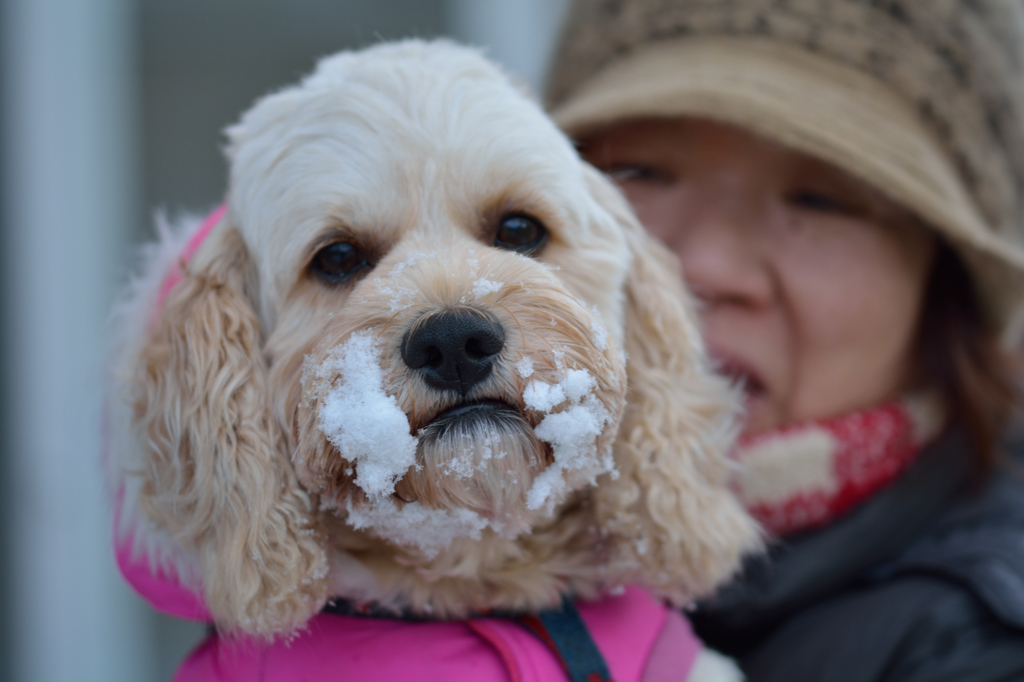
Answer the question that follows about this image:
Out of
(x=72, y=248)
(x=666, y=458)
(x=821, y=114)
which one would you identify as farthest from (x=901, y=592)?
(x=72, y=248)

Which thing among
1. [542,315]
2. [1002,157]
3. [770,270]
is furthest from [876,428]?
[542,315]

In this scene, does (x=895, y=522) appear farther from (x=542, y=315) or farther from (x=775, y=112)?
(x=542, y=315)

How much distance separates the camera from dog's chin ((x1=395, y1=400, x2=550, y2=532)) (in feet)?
3.59

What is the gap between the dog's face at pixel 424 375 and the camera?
1.11 meters

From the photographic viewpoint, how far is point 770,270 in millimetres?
2045

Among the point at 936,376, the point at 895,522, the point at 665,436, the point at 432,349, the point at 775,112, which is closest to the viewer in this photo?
the point at 432,349

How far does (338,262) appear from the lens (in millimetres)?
1375

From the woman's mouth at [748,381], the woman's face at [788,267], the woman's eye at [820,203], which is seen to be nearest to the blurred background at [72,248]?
the woman's face at [788,267]

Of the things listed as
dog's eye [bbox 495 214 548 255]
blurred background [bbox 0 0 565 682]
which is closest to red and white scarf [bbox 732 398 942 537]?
dog's eye [bbox 495 214 548 255]

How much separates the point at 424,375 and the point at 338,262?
39cm

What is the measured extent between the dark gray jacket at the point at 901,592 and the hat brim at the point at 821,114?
1.98ft

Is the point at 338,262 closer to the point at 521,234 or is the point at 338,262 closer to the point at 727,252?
the point at 521,234

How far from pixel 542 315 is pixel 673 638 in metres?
0.82

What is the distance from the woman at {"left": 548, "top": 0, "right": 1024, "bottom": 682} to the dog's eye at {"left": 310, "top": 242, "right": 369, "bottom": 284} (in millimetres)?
863
